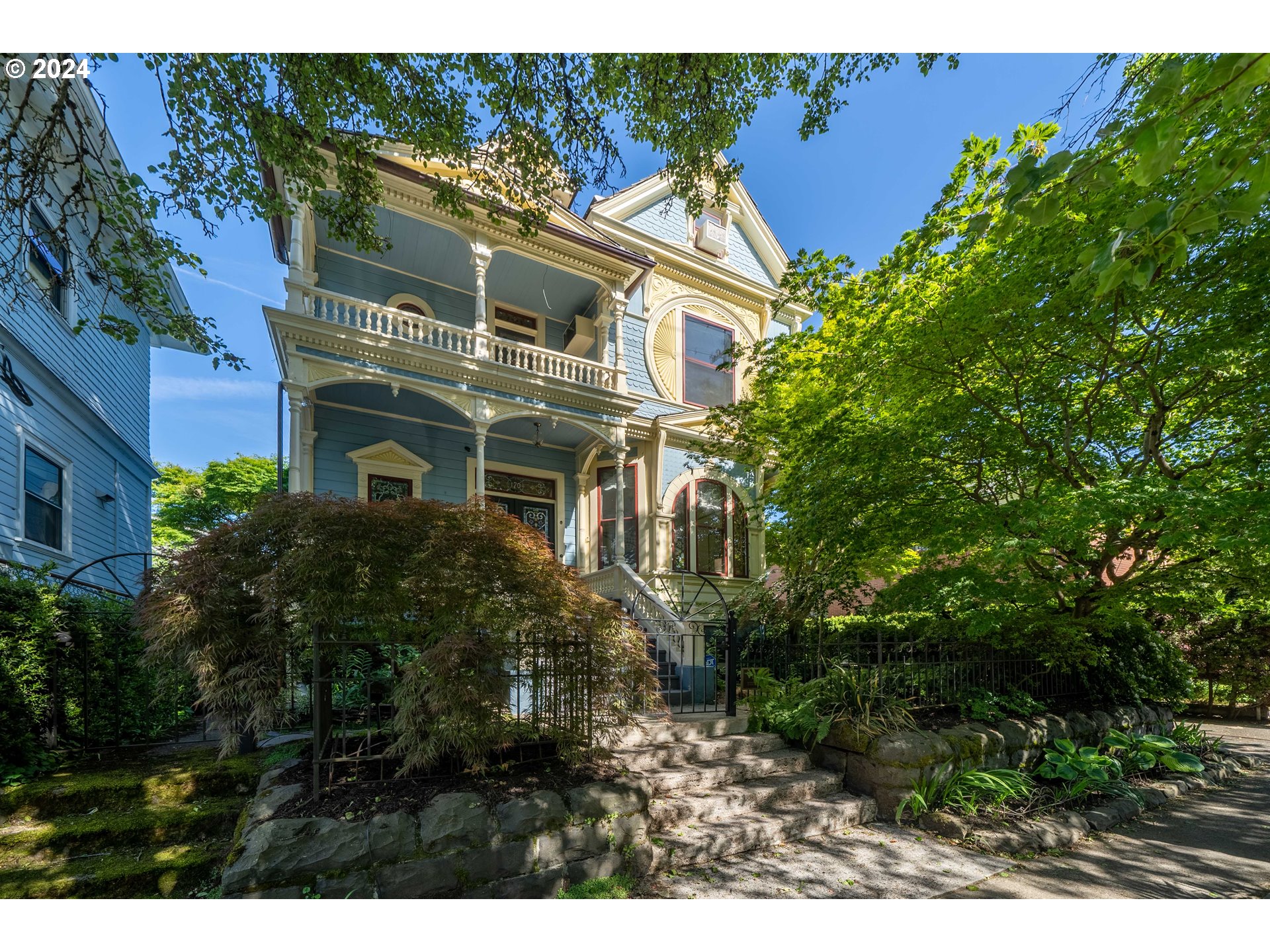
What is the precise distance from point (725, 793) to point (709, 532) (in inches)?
279

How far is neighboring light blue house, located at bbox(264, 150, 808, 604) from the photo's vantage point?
827cm

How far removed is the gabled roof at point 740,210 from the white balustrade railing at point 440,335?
3.93 m

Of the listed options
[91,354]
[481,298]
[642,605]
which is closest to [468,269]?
[481,298]

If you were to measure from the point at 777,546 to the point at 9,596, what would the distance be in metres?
8.44

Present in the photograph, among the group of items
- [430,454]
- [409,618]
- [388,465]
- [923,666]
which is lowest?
[923,666]

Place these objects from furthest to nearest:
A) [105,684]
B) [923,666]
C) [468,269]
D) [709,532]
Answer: [709,532]
[468,269]
[923,666]
[105,684]

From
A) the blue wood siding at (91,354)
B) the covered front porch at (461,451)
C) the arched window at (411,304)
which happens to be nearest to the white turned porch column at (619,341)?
the covered front porch at (461,451)

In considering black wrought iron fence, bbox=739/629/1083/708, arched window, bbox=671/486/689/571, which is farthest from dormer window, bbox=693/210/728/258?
black wrought iron fence, bbox=739/629/1083/708

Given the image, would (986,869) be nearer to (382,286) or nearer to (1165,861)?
(1165,861)

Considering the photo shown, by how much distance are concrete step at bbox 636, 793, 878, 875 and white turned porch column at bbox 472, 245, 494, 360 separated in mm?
7237

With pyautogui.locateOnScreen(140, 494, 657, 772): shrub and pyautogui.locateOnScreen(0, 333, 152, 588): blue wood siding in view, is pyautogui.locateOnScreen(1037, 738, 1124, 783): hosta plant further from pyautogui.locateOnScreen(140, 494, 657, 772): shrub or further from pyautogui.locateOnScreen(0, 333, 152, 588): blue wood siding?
pyautogui.locateOnScreen(0, 333, 152, 588): blue wood siding

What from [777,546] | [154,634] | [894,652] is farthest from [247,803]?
[777,546]

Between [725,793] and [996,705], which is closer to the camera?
[725,793]

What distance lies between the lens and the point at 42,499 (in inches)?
291
